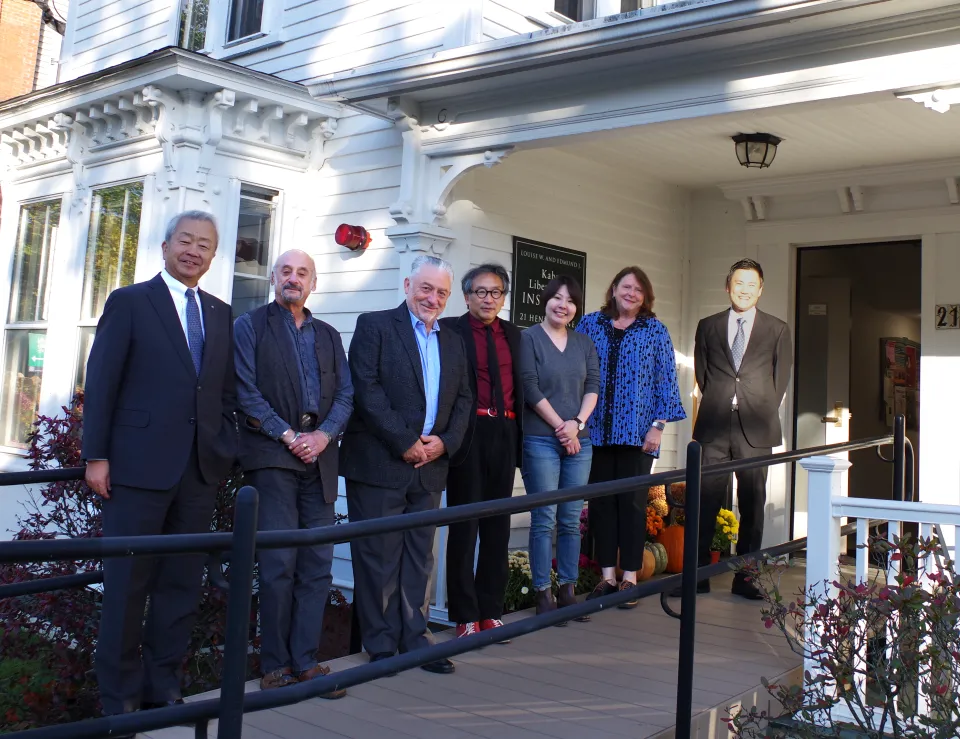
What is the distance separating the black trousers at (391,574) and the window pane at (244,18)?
5257 mm

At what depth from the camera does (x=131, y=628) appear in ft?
10.9

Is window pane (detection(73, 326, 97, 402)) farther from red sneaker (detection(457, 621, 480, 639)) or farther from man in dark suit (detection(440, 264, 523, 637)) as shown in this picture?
red sneaker (detection(457, 621, 480, 639))

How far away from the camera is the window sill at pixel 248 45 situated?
754cm

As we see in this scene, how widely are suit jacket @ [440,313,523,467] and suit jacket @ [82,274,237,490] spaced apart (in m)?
1.14

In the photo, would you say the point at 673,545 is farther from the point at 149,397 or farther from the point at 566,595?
the point at 149,397

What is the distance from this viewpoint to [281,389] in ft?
12.5

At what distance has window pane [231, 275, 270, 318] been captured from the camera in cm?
658

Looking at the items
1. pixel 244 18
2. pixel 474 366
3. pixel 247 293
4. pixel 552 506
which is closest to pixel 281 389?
pixel 474 366

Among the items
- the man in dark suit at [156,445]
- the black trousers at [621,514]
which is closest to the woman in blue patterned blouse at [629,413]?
the black trousers at [621,514]

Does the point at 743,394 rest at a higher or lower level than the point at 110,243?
lower

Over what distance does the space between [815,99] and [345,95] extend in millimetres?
2677

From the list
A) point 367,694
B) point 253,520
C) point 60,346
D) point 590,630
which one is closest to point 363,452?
point 367,694

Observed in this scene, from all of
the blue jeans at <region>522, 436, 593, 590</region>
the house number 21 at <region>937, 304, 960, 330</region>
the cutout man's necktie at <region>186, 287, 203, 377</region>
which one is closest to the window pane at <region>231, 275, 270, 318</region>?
the blue jeans at <region>522, 436, 593, 590</region>

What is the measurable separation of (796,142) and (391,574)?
3824 millimetres
